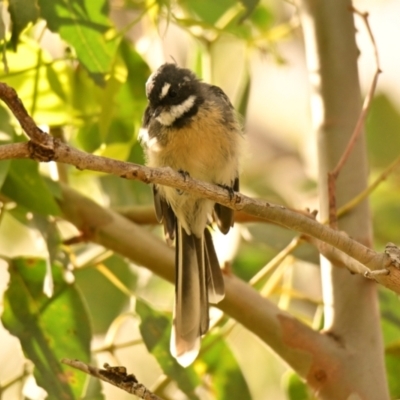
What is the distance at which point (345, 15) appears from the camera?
2.55 metres

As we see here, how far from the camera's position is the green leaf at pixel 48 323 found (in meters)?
2.30

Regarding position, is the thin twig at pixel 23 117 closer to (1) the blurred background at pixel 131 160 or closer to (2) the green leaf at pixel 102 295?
(1) the blurred background at pixel 131 160

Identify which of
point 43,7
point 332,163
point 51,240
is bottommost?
point 51,240

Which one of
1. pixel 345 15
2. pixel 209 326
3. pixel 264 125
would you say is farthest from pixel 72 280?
pixel 264 125

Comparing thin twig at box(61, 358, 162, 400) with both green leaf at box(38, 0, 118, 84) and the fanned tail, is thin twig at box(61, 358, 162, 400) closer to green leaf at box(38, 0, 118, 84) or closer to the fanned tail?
the fanned tail

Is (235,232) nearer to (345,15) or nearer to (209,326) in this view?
(209,326)

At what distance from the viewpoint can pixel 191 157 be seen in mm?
2807

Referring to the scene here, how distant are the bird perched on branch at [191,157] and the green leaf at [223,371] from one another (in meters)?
0.18

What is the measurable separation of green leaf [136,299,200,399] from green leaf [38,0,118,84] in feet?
2.37

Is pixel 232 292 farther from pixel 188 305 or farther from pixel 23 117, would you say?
pixel 23 117

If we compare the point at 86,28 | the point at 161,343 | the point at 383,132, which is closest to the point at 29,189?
the point at 86,28

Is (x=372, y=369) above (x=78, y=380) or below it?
above

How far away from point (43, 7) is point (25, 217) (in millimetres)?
625

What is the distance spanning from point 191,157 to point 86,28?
2.00 ft
